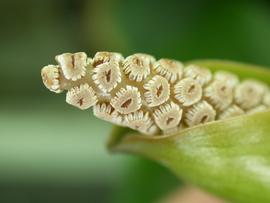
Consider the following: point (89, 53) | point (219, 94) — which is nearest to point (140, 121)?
point (219, 94)

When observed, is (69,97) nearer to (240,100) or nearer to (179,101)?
(179,101)

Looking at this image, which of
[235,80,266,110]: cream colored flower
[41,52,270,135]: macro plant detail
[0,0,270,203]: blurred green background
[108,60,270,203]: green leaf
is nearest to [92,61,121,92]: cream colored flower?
[41,52,270,135]: macro plant detail

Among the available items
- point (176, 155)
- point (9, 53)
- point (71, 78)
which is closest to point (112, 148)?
point (176, 155)

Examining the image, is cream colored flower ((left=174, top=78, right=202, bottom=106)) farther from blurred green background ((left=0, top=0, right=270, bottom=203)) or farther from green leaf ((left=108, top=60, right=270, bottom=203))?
blurred green background ((left=0, top=0, right=270, bottom=203))

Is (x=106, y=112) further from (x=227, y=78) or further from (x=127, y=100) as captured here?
(x=227, y=78)

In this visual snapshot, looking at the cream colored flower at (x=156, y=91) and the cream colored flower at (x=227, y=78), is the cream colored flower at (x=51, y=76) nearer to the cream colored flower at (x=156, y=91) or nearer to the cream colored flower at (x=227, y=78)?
the cream colored flower at (x=156, y=91)

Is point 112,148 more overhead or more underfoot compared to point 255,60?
more underfoot
